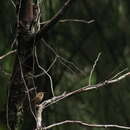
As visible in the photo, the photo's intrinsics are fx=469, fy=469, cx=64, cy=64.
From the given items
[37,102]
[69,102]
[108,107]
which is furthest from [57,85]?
[37,102]

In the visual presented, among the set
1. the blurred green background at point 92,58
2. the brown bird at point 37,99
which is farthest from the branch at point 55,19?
the blurred green background at point 92,58

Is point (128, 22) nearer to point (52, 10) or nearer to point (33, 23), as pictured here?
point (52, 10)

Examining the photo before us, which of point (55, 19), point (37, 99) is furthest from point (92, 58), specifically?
point (55, 19)

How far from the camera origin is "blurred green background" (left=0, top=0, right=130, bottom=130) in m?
1.39

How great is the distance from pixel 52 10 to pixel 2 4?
0.14 metres

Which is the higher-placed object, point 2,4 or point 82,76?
point 2,4

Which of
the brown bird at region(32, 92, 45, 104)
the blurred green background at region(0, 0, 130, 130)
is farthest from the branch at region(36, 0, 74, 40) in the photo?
the blurred green background at region(0, 0, 130, 130)

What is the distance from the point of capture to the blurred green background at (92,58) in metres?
1.39

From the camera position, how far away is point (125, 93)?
150 cm

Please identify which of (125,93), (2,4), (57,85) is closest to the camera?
(2,4)

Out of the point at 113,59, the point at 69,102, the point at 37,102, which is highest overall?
the point at 113,59

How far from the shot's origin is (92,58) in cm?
145

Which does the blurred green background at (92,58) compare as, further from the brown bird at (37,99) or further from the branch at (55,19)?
the branch at (55,19)

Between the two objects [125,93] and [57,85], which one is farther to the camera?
[125,93]
